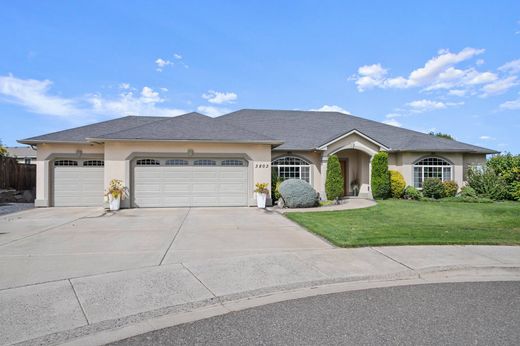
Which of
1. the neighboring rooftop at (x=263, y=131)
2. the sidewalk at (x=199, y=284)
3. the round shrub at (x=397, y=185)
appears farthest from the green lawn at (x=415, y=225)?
the neighboring rooftop at (x=263, y=131)

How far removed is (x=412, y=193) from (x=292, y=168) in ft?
23.5

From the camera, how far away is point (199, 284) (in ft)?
17.5

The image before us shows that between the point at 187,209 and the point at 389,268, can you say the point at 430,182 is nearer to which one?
the point at 187,209

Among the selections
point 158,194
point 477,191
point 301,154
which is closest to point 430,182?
point 477,191

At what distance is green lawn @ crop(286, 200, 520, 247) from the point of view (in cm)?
841

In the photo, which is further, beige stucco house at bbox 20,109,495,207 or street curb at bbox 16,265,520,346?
beige stucco house at bbox 20,109,495,207

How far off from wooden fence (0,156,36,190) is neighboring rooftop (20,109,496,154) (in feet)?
14.1

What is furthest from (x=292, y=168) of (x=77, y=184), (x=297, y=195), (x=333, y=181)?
(x=77, y=184)

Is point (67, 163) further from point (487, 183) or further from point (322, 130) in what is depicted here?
point (487, 183)

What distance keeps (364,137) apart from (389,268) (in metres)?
14.9

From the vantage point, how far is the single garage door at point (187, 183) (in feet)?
53.2

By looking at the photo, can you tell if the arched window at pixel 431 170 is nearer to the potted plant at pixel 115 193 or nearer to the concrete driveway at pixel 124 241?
the concrete driveway at pixel 124 241

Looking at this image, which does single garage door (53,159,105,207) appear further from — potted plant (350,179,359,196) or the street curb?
potted plant (350,179,359,196)

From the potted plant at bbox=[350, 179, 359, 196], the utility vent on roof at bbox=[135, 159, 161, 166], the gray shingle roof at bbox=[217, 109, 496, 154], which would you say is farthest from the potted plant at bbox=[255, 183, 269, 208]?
the potted plant at bbox=[350, 179, 359, 196]
